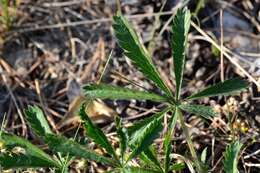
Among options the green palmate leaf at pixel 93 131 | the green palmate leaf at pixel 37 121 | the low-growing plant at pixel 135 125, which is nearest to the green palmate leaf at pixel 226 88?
the low-growing plant at pixel 135 125

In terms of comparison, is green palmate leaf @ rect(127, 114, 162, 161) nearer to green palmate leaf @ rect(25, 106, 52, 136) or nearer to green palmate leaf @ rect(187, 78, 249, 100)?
green palmate leaf @ rect(187, 78, 249, 100)

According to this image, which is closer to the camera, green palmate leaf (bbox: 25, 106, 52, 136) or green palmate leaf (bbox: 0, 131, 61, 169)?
green palmate leaf (bbox: 0, 131, 61, 169)

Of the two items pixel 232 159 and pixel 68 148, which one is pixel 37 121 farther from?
pixel 232 159

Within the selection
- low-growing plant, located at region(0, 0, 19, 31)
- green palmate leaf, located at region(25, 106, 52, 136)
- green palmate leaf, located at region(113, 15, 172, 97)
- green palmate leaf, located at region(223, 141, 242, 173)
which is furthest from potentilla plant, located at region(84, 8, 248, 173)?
low-growing plant, located at region(0, 0, 19, 31)

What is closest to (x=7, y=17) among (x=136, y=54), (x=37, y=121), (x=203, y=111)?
(x=37, y=121)

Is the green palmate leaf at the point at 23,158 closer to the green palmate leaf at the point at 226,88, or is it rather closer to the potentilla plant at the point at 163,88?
the potentilla plant at the point at 163,88
